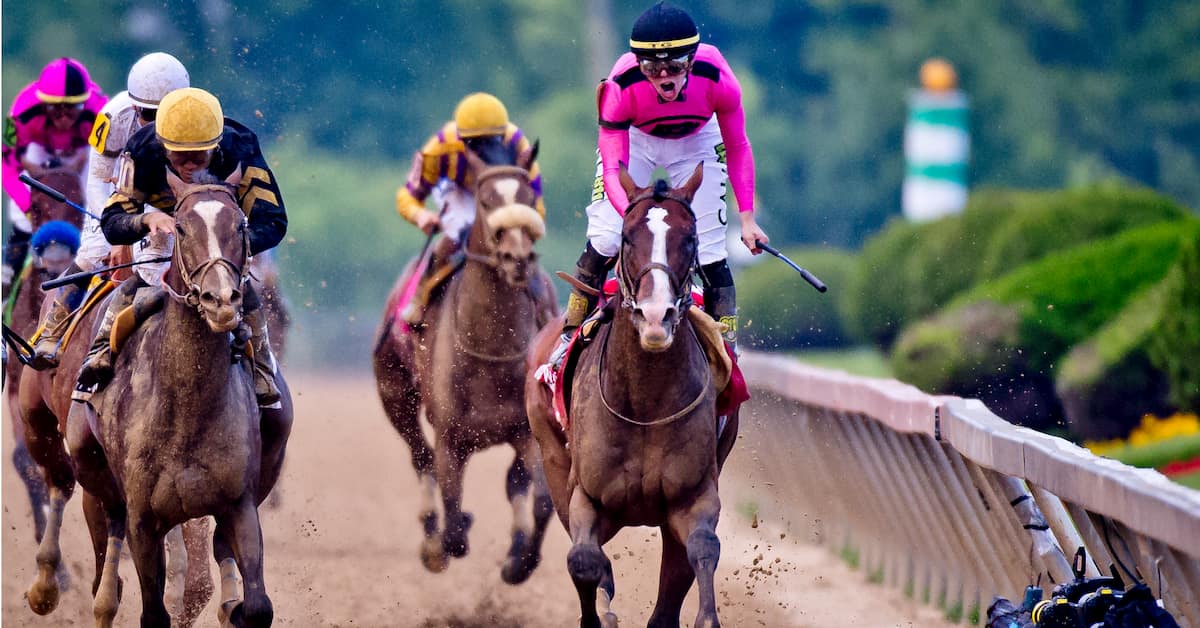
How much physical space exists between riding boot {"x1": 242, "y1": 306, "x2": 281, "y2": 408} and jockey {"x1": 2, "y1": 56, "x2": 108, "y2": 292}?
333 cm

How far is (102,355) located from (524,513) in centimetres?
299

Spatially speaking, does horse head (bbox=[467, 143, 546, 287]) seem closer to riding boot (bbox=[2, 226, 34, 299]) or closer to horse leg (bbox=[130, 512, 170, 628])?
riding boot (bbox=[2, 226, 34, 299])

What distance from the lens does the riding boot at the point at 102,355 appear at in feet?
25.6

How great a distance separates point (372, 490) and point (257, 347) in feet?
20.7

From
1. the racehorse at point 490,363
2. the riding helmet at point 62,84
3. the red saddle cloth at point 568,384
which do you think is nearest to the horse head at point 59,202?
the riding helmet at point 62,84

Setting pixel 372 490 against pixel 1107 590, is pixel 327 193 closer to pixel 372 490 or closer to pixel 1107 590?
pixel 372 490

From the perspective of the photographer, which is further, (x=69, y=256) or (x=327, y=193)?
(x=327, y=193)

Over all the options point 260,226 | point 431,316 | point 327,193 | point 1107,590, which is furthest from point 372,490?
point 327,193

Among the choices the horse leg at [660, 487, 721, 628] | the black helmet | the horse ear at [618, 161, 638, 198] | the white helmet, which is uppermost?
the black helmet

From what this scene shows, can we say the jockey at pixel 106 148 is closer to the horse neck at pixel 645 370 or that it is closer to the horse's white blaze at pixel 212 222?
the horse's white blaze at pixel 212 222

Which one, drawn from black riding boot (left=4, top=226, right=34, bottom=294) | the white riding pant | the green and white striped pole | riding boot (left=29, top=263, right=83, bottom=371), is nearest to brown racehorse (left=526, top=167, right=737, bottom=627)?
the white riding pant

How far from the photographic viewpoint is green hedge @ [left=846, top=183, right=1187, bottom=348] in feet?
50.3

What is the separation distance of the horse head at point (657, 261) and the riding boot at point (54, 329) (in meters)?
2.86

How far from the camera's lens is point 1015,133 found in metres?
32.0
